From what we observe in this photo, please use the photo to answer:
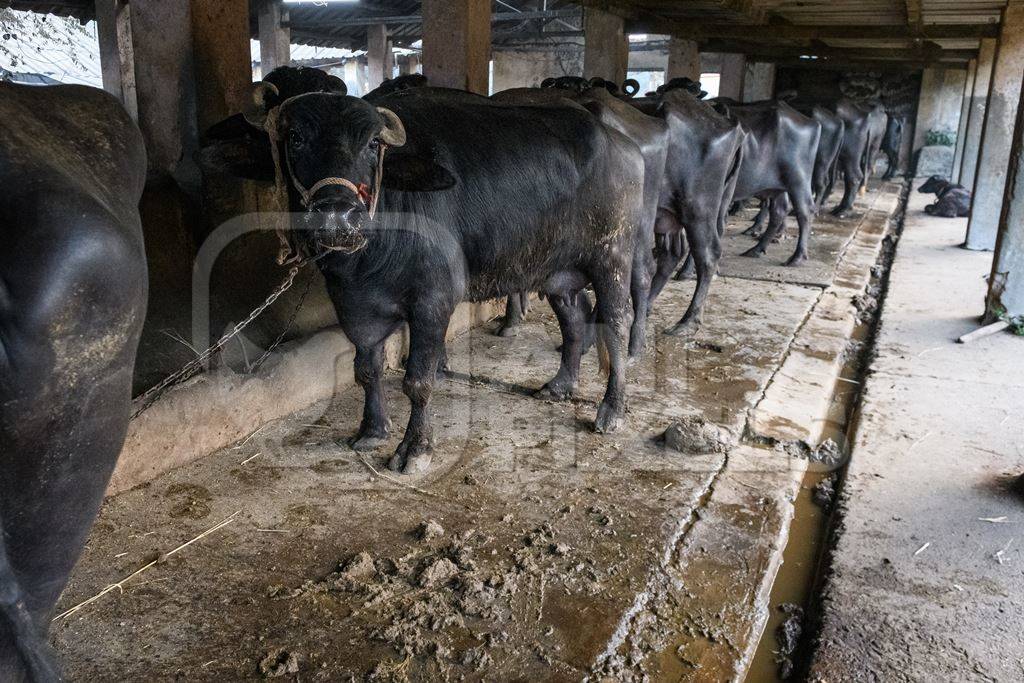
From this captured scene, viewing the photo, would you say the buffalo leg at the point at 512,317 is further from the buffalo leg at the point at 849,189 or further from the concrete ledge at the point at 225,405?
the buffalo leg at the point at 849,189

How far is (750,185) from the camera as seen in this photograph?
329 inches

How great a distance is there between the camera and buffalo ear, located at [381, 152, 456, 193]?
3.46m

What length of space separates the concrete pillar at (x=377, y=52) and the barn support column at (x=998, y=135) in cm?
1404

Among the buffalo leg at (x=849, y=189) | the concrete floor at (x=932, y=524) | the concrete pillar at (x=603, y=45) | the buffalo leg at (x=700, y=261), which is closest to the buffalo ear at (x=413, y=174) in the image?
the concrete floor at (x=932, y=524)

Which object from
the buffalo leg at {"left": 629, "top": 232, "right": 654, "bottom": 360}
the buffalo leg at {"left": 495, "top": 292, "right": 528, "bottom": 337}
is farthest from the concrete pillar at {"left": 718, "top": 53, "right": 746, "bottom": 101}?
the buffalo leg at {"left": 629, "top": 232, "right": 654, "bottom": 360}

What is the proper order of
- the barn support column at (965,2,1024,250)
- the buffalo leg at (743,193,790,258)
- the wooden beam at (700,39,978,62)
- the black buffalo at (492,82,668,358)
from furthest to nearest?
the wooden beam at (700,39,978,62) < the barn support column at (965,2,1024,250) < the buffalo leg at (743,193,790,258) < the black buffalo at (492,82,668,358)

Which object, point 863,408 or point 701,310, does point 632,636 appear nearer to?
point 863,408

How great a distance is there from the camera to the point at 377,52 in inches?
798

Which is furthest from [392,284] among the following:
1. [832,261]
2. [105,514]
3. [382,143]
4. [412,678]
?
[832,261]

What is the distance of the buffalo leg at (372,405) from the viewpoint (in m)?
3.87

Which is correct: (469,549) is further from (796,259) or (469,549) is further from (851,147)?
(851,147)

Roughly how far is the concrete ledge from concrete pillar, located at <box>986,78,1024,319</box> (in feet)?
15.7

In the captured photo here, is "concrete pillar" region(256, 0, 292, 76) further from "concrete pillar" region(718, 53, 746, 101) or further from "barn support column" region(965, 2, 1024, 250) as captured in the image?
"barn support column" region(965, 2, 1024, 250)

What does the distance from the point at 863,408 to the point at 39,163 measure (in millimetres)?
4463
